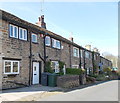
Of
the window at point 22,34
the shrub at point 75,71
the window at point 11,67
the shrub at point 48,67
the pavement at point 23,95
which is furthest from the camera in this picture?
the shrub at point 75,71

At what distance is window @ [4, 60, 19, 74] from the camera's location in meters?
11.8

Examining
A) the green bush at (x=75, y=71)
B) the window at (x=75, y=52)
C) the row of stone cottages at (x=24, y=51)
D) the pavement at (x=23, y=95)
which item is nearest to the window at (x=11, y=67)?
the row of stone cottages at (x=24, y=51)

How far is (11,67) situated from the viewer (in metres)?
12.2

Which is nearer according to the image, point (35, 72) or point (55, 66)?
point (35, 72)

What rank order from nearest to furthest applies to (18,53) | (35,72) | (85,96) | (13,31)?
(85,96)
(13,31)
(18,53)
(35,72)

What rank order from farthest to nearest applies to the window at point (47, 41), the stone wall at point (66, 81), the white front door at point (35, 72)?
the window at point (47, 41) → the white front door at point (35, 72) → the stone wall at point (66, 81)

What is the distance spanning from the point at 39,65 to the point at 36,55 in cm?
111

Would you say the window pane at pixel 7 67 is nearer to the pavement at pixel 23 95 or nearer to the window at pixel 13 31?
the pavement at pixel 23 95

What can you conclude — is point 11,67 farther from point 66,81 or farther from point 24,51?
point 66,81

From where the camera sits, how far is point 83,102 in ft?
26.7

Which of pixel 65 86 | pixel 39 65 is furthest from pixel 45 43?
pixel 65 86

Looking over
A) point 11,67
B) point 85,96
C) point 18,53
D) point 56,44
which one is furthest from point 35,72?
point 85,96

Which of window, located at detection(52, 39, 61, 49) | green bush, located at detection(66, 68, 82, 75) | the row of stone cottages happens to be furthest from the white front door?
green bush, located at detection(66, 68, 82, 75)

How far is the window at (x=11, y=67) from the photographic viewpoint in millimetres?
11836
